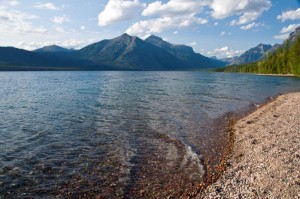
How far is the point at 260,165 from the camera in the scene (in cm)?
2225

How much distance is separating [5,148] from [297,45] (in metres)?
178

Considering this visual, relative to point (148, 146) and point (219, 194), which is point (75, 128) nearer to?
point (148, 146)

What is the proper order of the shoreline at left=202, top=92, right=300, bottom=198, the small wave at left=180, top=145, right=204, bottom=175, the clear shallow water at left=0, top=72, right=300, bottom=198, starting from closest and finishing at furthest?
the shoreline at left=202, top=92, right=300, bottom=198 → the clear shallow water at left=0, top=72, right=300, bottom=198 → the small wave at left=180, top=145, right=204, bottom=175

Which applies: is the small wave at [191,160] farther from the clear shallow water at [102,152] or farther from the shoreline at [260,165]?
the shoreline at [260,165]

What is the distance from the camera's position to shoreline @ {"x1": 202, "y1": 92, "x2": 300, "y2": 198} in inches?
714

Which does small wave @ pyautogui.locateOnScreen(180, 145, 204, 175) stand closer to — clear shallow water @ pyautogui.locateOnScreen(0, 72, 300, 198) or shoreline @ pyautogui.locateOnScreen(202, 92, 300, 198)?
clear shallow water @ pyautogui.locateOnScreen(0, 72, 300, 198)

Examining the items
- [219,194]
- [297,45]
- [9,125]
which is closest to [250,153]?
[219,194]

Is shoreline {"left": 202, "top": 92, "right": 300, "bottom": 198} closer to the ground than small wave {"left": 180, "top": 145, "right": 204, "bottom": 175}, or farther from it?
farther from it

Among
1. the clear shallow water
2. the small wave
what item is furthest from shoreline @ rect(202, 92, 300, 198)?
the clear shallow water

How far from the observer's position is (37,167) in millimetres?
23703

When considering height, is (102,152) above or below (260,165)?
below

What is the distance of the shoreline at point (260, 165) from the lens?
18.1 meters

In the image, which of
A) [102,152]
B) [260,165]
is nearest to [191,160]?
[260,165]

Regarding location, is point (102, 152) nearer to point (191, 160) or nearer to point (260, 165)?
point (191, 160)
